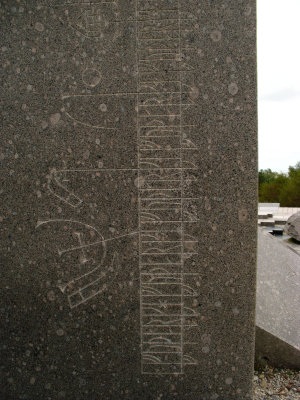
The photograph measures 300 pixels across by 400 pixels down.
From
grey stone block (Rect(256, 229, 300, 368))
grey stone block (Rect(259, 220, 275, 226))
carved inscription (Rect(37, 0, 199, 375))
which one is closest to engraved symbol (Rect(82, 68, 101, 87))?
carved inscription (Rect(37, 0, 199, 375))

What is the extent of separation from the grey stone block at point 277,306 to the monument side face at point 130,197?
47cm

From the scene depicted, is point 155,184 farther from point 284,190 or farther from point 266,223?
point 284,190

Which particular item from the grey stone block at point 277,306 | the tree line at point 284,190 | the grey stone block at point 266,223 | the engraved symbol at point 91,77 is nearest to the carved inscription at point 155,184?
the engraved symbol at point 91,77

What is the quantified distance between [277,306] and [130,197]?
1.58 meters

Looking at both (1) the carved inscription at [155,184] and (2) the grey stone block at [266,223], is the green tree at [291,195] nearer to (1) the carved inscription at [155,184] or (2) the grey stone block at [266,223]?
(2) the grey stone block at [266,223]

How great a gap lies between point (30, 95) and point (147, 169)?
2.70ft

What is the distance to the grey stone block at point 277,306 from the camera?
8.50ft

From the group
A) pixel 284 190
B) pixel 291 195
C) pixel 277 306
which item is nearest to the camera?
pixel 277 306

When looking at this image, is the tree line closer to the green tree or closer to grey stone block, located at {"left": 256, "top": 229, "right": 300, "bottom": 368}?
the green tree

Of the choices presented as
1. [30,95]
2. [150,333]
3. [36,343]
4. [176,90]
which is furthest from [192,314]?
[30,95]

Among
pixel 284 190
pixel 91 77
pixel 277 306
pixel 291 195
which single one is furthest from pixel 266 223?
pixel 284 190

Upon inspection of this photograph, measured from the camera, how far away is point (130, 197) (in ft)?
7.09

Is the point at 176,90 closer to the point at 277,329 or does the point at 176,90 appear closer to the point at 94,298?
the point at 94,298

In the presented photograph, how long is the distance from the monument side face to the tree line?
1505cm
